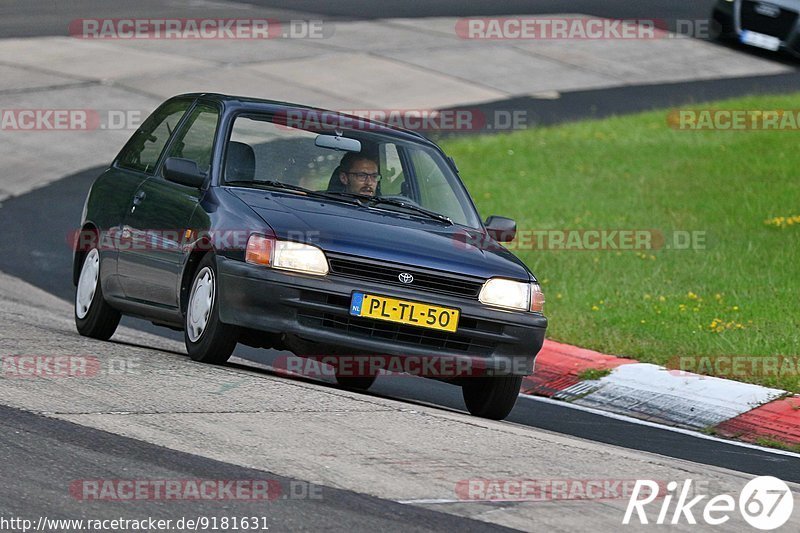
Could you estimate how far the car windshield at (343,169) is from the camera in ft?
30.1

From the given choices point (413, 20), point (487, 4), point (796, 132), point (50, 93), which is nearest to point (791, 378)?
point (796, 132)

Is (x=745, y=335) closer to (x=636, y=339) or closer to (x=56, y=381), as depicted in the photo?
(x=636, y=339)

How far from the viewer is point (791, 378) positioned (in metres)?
10.8

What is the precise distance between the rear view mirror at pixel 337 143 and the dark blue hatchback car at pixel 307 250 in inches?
0.5

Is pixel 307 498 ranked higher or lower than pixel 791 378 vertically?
higher

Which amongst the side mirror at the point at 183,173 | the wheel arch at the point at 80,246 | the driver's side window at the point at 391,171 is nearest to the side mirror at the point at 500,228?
the driver's side window at the point at 391,171

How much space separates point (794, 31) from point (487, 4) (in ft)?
25.2

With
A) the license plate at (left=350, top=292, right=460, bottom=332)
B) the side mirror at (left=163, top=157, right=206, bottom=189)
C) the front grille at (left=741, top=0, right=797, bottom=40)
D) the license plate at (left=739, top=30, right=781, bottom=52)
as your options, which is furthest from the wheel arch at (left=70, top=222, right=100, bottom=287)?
the license plate at (left=739, top=30, right=781, bottom=52)

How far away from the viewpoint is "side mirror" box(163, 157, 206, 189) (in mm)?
8953

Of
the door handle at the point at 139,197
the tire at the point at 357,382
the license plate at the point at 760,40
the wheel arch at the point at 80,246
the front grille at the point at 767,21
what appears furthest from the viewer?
the license plate at the point at 760,40

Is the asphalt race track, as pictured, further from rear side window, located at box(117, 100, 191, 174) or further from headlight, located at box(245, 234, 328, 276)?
rear side window, located at box(117, 100, 191, 174)

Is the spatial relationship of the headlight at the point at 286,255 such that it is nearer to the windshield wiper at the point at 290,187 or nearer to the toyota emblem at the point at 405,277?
the toyota emblem at the point at 405,277

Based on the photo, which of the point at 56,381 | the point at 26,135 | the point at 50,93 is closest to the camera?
the point at 56,381

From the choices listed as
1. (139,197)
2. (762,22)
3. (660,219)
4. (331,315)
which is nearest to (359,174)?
(331,315)
